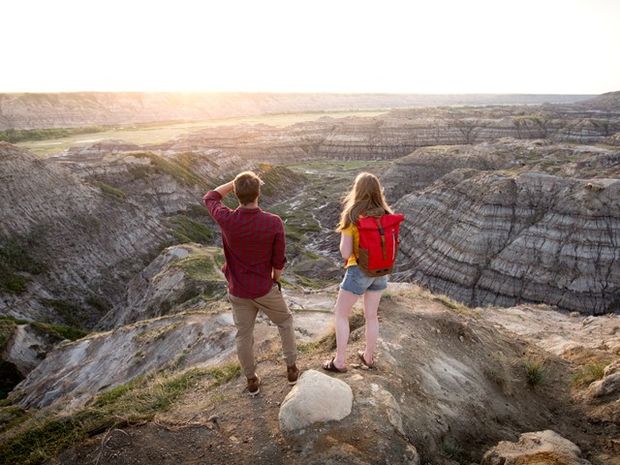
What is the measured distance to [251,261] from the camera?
5.53 m

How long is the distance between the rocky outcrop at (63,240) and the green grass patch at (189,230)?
153cm

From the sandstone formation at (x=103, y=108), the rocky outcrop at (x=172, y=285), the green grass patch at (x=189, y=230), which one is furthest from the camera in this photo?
the sandstone formation at (x=103, y=108)

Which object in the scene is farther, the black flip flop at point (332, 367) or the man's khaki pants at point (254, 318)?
the black flip flop at point (332, 367)

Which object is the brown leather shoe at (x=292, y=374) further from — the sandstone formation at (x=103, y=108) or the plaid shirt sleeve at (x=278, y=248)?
the sandstone formation at (x=103, y=108)

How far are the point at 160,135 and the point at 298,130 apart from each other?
32.8 metres

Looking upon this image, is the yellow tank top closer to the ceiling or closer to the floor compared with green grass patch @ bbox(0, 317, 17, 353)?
closer to the ceiling

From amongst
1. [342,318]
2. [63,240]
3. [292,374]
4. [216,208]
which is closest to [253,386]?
[292,374]

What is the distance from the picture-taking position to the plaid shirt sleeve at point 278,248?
17.9 feet

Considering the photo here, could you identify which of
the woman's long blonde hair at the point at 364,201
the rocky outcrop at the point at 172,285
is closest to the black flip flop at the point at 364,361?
the woman's long blonde hair at the point at 364,201

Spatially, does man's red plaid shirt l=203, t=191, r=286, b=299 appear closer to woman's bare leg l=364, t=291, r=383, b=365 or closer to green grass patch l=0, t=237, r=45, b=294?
woman's bare leg l=364, t=291, r=383, b=365

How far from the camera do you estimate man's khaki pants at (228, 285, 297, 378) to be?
577cm

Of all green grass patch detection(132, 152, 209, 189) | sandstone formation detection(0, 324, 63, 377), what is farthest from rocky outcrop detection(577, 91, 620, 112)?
sandstone formation detection(0, 324, 63, 377)

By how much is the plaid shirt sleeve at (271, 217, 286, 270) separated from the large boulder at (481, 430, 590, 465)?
11.9ft

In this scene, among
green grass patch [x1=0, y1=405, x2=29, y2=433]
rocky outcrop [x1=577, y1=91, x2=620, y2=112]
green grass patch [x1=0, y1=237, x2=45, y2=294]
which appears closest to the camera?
green grass patch [x1=0, y1=405, x2=29, y2=433]
